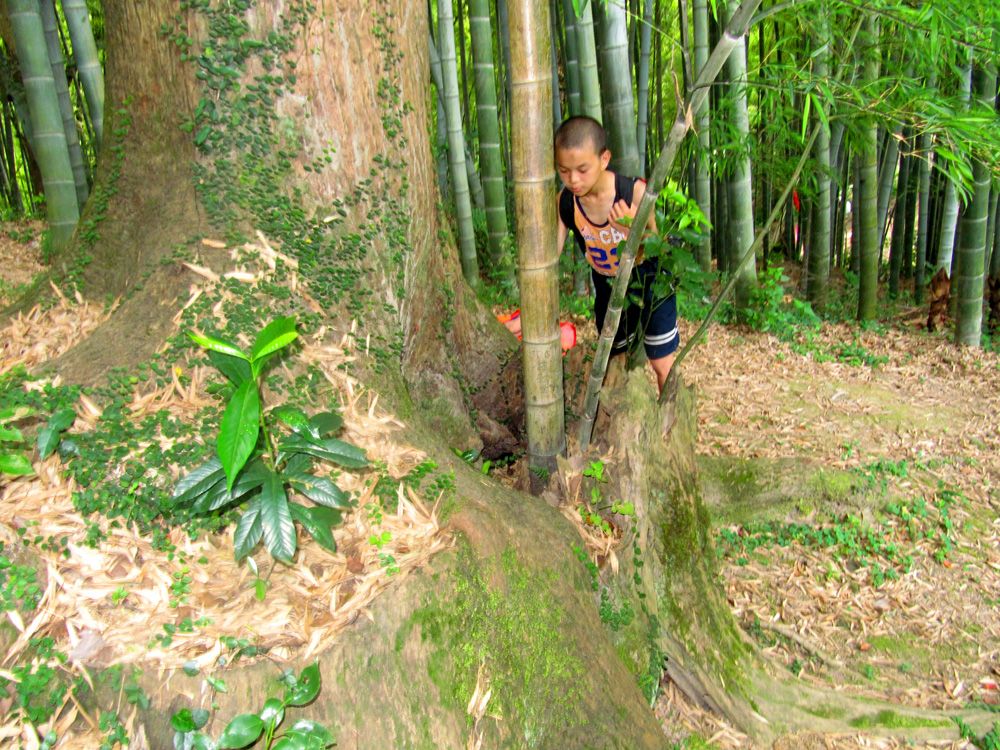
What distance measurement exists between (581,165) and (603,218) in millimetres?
312

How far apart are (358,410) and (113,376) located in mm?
574

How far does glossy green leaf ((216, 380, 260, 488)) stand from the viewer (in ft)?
4.43

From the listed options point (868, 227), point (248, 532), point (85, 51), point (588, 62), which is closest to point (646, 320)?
point (248, 532)

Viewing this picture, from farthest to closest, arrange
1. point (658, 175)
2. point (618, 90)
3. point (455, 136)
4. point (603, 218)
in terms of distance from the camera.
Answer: point (455, 136)
point (618, 90)
point (603, 218)
point (658, 175)

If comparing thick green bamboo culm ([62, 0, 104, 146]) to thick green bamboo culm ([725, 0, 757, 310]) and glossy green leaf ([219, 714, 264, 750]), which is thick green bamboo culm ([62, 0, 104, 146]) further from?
thick green bamboo culm ([725, 0, 757, 310])

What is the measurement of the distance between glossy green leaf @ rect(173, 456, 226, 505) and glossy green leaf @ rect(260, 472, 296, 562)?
0.34 feet

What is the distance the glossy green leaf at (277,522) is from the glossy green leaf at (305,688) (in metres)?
0.23

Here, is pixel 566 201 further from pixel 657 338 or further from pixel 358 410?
pixel 358 410

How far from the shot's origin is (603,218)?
254 cm

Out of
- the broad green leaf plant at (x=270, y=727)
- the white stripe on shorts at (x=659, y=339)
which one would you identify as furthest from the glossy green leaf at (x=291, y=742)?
the white stripe on shorts at (x=659, y=339)

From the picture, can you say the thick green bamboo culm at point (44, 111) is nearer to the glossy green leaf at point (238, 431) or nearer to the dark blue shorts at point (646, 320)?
the dark blue shorts at point (646, 320)

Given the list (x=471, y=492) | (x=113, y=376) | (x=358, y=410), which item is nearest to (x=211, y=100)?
(x=113, y=376)

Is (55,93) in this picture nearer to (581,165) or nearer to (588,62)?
(588,62)

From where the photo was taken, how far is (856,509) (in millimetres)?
3568
